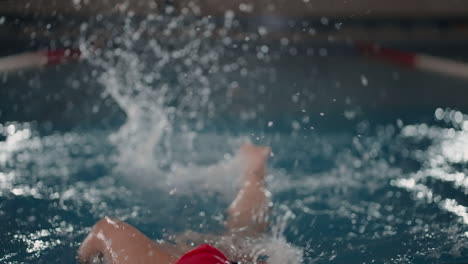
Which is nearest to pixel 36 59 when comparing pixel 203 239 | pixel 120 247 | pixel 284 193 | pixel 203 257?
pixel 284 193

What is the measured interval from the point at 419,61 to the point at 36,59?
3222 mm

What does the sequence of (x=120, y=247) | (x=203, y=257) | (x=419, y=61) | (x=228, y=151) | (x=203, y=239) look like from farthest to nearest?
(x=419, y=61) → (x=228, y=151) → (x=203, y=239) → (x=120, y=247) → (x=203, y=257)

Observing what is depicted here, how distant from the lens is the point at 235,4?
5.50 meters

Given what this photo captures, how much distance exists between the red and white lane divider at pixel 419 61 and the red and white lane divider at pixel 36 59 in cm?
265

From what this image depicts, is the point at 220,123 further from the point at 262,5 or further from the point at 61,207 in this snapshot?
the point at 262,5

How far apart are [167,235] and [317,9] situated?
433 centimetres

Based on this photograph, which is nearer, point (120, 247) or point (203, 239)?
point (120, 247)

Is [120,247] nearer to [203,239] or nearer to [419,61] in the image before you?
[203,239]

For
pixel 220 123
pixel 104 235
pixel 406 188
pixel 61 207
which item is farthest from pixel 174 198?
pixel 220 123

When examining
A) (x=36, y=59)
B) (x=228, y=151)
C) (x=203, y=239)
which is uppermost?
(x=36, y=59)

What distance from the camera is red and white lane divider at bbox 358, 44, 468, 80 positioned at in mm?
4359

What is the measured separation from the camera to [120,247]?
1293mm

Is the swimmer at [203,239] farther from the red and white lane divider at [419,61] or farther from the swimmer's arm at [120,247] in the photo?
the red and white lane divider at [419,61]

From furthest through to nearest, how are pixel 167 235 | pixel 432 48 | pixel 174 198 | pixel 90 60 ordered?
pixel 432 48, pixel 90 60, pixel 174 198, pixel 167 235
